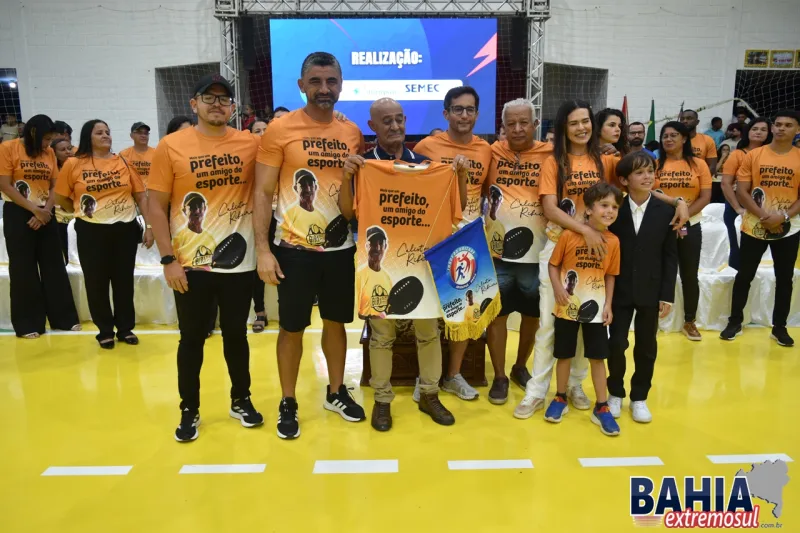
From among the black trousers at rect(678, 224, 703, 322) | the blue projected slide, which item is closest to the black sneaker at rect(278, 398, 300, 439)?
the black trousers at rect(678, 224, 703, 322)

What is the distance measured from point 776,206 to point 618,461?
8.99ft

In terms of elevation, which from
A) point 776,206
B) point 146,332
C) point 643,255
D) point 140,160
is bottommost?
point 146,332

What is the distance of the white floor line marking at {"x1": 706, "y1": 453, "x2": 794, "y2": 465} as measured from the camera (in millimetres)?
2752

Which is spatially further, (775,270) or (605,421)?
(775,270)

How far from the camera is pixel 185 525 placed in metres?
2.29

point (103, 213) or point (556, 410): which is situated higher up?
point (103, 213)

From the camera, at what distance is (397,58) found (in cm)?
977

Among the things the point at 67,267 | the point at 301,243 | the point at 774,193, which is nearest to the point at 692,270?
the point at 774,193

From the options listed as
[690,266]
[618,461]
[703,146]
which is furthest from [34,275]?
[703,146]

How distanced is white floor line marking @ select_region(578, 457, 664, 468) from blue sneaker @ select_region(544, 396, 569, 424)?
1.33 ft

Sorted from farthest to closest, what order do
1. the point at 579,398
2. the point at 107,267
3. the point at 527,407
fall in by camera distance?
the point at 107,267
the point at 579,398
the point at 527,407

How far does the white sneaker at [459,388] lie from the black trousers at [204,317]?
1263 mm

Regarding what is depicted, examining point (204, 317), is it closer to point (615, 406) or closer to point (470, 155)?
point (470, 155)

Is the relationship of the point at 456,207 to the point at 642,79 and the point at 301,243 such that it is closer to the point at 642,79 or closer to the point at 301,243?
the point at 301,243
